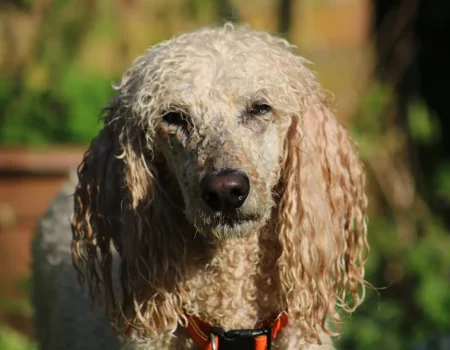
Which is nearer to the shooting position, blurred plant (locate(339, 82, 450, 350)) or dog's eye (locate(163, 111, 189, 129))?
dog's eye (locate(163, 111, 189, 129))

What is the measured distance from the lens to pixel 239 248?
10.6 ft

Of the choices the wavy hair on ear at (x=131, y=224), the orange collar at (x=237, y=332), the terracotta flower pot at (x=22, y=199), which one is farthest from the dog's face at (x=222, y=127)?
the terracotta flower pot at (x=22, y=199)

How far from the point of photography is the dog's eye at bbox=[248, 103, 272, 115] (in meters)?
3.14

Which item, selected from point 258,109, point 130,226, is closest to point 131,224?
point 130,226

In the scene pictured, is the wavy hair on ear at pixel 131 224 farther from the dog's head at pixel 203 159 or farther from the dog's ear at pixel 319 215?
the dog's ear at pixel 319 215

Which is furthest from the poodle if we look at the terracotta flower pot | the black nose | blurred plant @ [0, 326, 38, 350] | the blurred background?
the terracotta flower pot

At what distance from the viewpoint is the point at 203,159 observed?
2.99m

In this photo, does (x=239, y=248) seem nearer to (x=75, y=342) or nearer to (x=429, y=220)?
(x=75, y=342)

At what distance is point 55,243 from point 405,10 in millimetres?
4577

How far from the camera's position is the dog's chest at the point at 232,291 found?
322 centimetres

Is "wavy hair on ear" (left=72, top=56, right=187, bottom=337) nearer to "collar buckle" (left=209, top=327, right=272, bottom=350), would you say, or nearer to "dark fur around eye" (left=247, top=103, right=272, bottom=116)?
"collar buckle" (left=209, top=327, right=272, bottom=350)

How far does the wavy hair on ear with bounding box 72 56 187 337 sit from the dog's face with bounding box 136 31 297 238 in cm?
11

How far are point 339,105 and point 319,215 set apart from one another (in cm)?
324

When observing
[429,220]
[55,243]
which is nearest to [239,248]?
[55,243]
